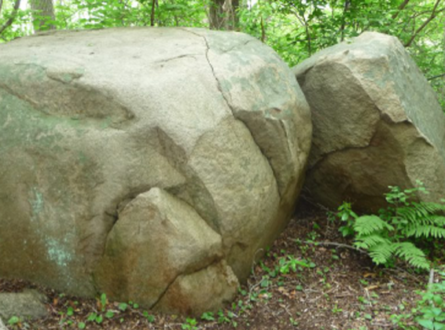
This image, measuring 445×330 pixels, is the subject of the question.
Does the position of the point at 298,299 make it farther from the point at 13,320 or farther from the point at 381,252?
the point at 13,320

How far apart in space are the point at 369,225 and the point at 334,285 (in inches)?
26.5

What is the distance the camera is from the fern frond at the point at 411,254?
398 cm

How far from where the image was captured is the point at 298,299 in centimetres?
390

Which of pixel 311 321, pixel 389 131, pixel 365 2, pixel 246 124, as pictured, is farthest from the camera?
pixel 365 2

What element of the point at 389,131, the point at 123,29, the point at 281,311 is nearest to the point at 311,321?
the point at 281,311

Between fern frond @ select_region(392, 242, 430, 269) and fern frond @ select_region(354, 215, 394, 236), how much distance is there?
0.20 metres

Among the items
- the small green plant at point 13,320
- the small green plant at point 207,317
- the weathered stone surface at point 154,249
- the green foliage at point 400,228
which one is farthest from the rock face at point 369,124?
the small green plant at point 13,320

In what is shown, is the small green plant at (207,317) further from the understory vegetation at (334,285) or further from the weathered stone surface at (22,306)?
the weathered stone surface at (22,306)

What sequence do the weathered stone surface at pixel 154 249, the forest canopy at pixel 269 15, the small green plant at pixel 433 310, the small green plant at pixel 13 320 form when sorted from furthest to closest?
the forest canopy at pixel 269 15
the weathered stone surface at pixel 154 249
the small green plant at pixel 13 320
the small green plant at pixel 433 310

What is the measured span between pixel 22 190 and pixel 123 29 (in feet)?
7.81

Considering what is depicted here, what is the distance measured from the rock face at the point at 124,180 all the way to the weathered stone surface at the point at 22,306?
189 mm

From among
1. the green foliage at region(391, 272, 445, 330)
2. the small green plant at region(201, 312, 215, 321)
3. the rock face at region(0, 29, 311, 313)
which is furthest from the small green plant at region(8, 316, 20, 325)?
the green foliage at region(391, 272, 445, 330)

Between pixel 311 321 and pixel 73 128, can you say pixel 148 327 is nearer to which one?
pixel 311 321

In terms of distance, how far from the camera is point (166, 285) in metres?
3.40
